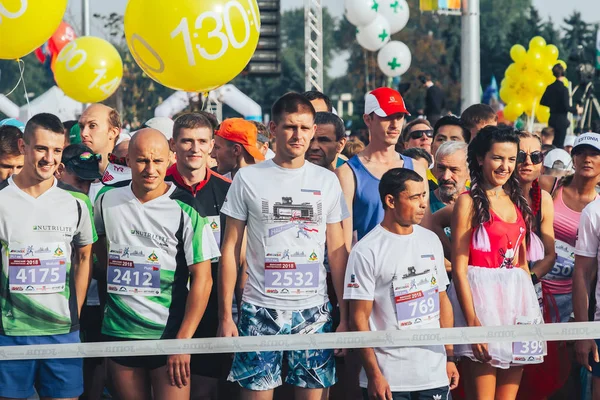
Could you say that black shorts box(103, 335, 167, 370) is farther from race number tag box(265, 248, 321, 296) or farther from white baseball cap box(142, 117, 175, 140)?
white baseball cap box(142, 117, 175, 140)

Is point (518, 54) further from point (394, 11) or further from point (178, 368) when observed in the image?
point (178, 368)

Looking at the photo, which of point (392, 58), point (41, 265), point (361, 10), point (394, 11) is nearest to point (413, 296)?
point (41, 265)

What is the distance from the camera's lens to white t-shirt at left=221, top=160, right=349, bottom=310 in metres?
4.72

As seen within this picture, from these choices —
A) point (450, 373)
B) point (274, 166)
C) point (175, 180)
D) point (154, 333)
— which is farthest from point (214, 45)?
point (450, 373)

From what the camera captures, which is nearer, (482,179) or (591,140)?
(482,179)

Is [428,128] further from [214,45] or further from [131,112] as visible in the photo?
[131,112]

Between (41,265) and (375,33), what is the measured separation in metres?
16.0

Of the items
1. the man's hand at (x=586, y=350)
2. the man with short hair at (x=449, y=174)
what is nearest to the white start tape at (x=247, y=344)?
the man's hand at (x=586, y=350)

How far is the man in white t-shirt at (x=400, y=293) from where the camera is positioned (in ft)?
15.2

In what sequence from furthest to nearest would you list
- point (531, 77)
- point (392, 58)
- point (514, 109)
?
point (392, 58) < point (514, 109) < point (531, 77)

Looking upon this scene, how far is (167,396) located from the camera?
476 cm

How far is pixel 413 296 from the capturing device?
469 centimetres

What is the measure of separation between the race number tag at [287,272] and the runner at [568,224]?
1652mm

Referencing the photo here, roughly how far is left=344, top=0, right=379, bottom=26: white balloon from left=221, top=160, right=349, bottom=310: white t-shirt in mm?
14520
